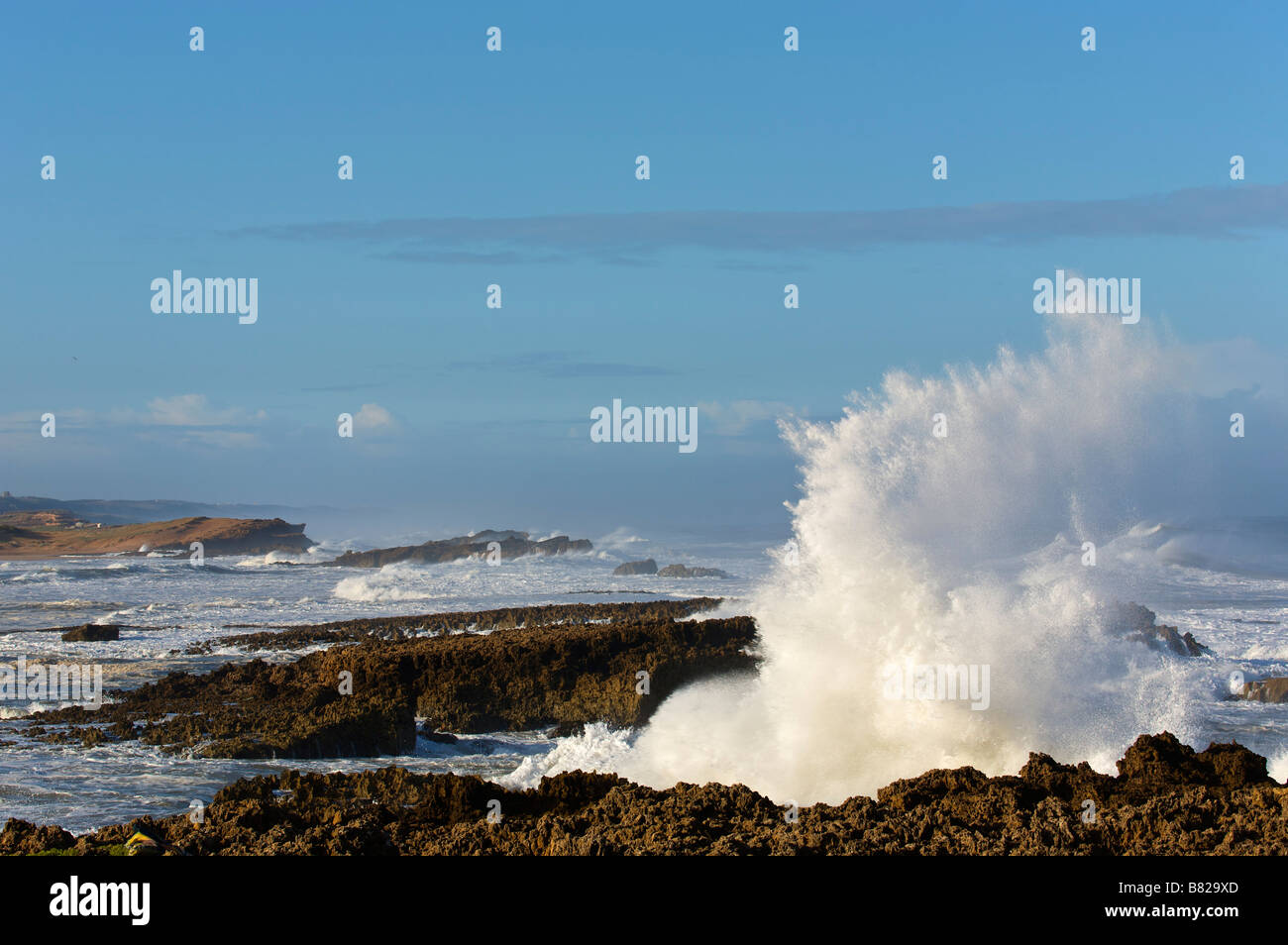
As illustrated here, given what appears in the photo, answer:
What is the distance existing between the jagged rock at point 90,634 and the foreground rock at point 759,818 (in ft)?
56.7

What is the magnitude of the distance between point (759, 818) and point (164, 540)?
75980 millimetres

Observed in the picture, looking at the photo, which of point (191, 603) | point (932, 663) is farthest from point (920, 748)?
point (191, 603)

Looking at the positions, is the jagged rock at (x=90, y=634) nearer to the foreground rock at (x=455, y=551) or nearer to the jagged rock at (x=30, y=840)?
the jagged rock at (x=30, y=840)

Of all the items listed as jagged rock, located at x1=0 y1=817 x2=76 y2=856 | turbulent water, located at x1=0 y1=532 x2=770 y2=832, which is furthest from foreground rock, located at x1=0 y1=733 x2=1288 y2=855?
turbulent water, located at x1=0 y1=532 x2=770 y2=832

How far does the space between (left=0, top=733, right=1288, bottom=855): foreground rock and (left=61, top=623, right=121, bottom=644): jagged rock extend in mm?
17293

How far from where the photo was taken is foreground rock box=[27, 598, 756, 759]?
14.5 metres

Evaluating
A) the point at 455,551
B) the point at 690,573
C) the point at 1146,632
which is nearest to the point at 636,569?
the point at 690,573

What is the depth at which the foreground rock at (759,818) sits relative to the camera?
25.4ft

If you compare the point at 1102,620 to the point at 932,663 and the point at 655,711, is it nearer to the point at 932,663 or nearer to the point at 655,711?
the point at 932,663
